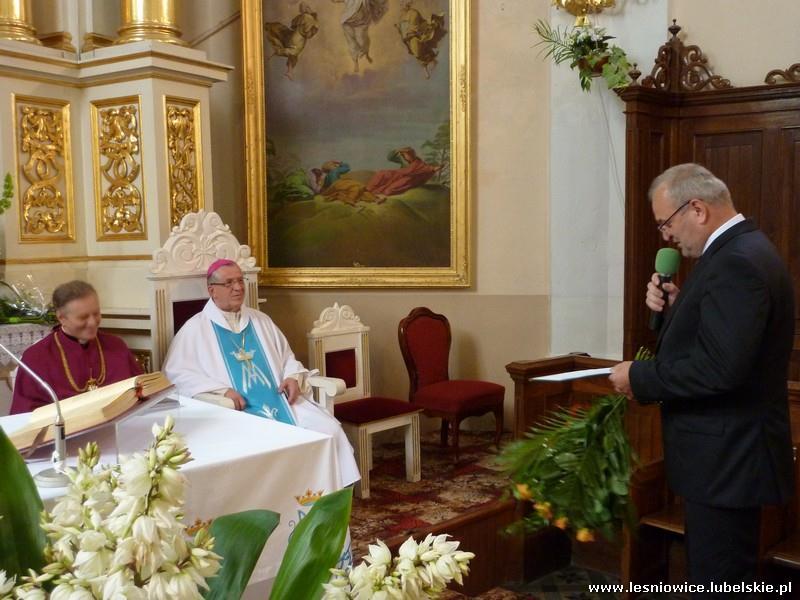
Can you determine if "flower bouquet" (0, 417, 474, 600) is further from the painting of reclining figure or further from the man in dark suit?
the painting of reclining figure

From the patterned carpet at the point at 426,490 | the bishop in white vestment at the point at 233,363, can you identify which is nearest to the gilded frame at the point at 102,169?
the bishop in white vestment at the point at 233,363

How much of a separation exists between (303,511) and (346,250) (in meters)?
4.73

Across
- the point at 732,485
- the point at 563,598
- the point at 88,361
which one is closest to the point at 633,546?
the point at 563,598

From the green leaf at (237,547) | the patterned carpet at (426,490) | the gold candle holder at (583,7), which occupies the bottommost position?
the patterned carpet at (426,490)

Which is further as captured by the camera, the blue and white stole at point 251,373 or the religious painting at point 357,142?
the religious painting at point 357,142

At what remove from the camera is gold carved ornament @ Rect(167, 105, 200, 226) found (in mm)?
5465

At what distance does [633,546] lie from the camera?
4066mm

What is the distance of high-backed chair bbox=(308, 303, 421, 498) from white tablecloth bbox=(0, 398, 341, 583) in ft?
8.82

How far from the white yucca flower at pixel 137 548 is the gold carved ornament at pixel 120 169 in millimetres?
4902

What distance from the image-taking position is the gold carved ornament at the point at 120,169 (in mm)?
5441

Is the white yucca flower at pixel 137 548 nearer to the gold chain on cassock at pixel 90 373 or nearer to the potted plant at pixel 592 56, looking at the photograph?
the gold chain on cassock at pixel 90 373

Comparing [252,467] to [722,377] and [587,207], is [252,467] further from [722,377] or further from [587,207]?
[587,207]

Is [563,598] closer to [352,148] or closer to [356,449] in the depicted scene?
[356,449]

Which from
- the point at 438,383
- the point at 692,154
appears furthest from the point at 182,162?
the point at 692,154
